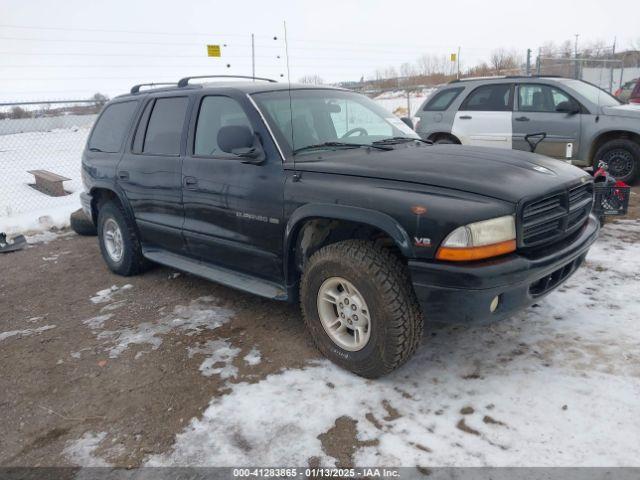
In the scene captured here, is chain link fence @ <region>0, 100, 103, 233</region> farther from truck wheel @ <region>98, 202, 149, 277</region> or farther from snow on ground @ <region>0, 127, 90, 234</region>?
truck wheel @ <region>98, 202, 149, 277</region>

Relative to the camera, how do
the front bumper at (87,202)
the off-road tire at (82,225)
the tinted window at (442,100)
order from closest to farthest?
the front bumper at (87,202), the off-road tire at (82,225), the tinted window at (442,100)

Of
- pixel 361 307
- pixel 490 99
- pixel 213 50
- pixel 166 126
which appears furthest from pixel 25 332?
pixel 490 99

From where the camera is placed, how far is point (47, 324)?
4152 mm

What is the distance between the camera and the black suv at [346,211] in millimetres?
2619

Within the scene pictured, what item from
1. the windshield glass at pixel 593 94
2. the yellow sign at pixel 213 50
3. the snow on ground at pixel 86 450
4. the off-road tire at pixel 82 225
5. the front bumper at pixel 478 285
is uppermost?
the yellow sign at pixel 213 50

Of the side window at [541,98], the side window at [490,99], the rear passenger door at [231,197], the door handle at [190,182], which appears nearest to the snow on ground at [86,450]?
the rear passenger door at [231,197]

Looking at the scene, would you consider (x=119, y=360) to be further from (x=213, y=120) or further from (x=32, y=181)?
(x=32, y=181)

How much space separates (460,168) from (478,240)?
556mm

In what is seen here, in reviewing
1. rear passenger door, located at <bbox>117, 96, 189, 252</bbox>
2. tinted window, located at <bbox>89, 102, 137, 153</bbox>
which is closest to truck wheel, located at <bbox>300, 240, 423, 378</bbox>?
rear passenger door, located at <bbox>117, 96, 189, 252</bbox>

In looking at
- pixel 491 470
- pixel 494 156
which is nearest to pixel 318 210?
pixel 494 156

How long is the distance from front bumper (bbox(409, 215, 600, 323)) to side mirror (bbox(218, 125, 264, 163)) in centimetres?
139

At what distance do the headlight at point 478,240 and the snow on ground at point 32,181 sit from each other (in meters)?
6.67

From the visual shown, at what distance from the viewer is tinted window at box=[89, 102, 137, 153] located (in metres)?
4.88

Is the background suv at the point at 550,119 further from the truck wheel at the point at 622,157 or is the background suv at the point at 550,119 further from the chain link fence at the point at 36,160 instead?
the chain link fence at the point at 36,160
